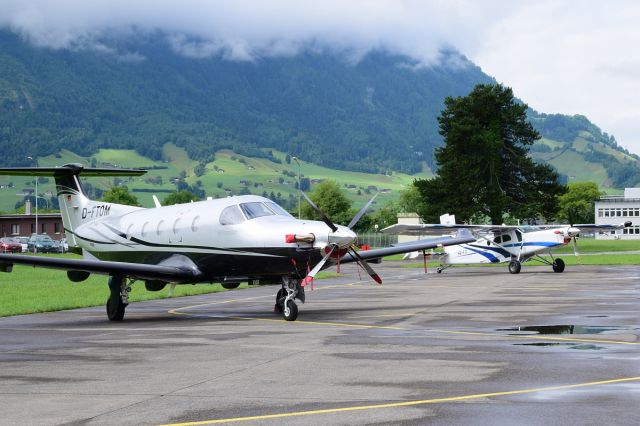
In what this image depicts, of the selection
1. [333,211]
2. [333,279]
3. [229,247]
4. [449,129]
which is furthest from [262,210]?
[333,211]

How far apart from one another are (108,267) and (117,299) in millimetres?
1031

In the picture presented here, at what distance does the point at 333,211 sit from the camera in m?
175

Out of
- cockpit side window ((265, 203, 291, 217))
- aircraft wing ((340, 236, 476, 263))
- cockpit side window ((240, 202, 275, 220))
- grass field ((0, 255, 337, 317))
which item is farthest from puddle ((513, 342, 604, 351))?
grass field ((0, 255, 337, 317))

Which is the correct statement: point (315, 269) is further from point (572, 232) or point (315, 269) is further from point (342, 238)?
point (572, 232)

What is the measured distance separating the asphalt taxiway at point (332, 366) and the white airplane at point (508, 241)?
2850cm

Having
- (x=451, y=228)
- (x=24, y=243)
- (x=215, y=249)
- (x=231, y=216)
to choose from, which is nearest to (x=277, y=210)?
(x=231, y=216)

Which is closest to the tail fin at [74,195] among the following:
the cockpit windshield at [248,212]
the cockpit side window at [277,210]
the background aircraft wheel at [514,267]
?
the cockpit windshield at [248,212]

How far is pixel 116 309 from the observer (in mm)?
24703

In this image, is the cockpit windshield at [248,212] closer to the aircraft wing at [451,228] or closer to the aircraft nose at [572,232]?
the aircraft wing at [451,228]

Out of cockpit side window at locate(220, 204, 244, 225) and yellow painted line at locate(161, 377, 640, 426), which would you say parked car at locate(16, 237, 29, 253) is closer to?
cockpit side window at locate(220, 204, 244, 225)

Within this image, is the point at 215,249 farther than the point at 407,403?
Yes

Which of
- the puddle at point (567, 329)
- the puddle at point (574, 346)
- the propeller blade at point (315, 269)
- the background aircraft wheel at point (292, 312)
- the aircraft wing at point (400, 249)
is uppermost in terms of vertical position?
the aircraft wing at point (400, 249)

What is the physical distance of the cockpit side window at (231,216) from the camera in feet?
82.7

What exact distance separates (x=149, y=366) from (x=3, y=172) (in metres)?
15.0
